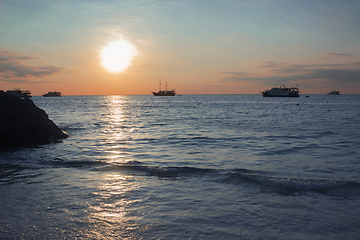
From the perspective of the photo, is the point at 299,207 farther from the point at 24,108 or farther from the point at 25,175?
the point at 24,108

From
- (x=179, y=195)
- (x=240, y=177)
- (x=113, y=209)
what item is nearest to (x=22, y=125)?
(x=113, y=209)

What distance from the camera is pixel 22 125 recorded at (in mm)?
12078

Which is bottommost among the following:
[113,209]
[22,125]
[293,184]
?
[293,184]

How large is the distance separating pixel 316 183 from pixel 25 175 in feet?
26.0

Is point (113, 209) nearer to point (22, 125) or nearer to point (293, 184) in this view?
point (293, 184)

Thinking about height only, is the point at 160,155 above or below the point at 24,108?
below

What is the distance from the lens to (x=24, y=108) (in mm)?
12531

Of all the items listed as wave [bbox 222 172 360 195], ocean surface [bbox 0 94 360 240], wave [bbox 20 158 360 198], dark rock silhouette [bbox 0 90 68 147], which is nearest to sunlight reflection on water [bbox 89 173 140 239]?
ocean surface [bbox 0 94 360 240]

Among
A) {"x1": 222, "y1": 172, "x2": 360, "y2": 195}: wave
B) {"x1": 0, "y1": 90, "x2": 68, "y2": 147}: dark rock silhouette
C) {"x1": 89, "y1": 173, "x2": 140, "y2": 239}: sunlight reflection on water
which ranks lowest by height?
{"x1": 222, "y1": 172, "x2": 360, "y2": 195}: wave

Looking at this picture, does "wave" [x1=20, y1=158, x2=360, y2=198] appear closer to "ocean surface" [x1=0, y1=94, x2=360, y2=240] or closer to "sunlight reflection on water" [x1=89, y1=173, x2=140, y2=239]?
"ocean surface" [x1=0, y1=94, x2=360, y2=240]

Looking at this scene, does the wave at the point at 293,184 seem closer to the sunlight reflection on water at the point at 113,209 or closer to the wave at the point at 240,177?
the wave at the point at 240,177

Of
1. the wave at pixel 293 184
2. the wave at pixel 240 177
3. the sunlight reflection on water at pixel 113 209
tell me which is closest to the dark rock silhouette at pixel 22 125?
the wave at pixel 240 177

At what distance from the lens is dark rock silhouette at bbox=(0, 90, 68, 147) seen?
11.6 meters

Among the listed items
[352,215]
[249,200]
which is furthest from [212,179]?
[352,215]
